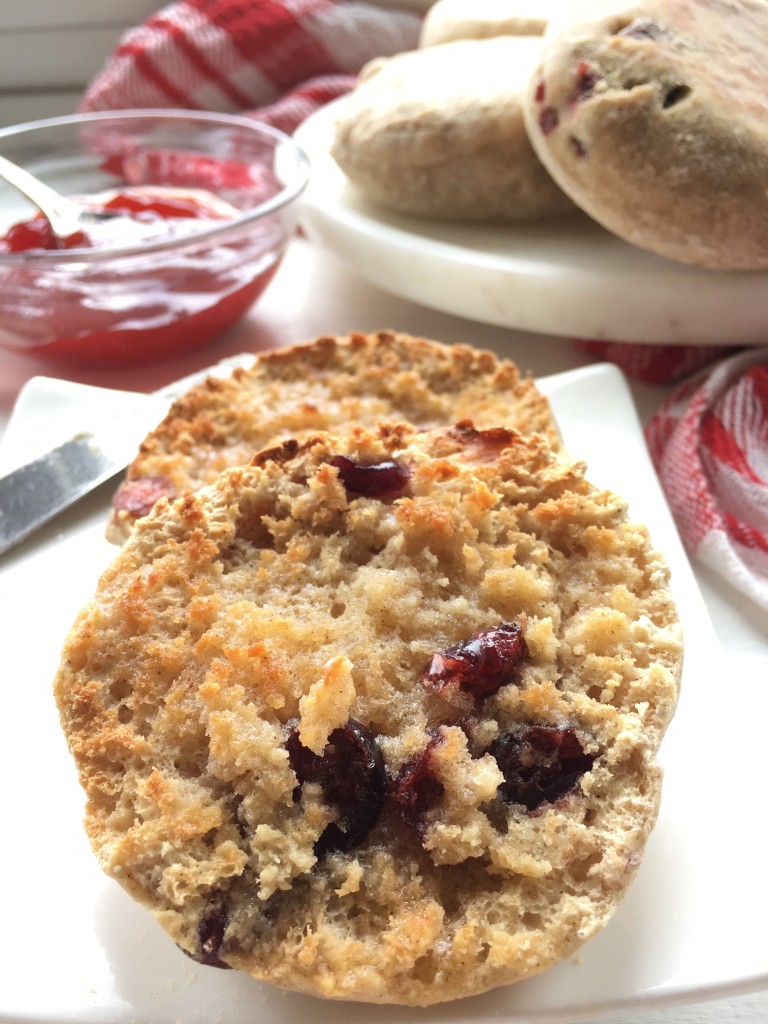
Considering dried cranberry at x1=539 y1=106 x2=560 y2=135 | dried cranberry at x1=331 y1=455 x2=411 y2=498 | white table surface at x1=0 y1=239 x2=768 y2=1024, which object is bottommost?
white table surface at x1=0 y1=239 x2=768 y2=1024

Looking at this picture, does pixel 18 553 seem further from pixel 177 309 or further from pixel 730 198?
pixel 730 198

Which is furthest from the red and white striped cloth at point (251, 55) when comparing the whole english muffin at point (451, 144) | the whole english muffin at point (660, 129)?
the whole english muffin at point (660, 129)

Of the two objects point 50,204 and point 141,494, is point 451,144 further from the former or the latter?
point 141,494

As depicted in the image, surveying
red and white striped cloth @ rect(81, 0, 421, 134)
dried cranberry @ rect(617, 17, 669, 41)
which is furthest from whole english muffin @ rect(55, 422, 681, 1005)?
red and white striped cloth @ rect(81, 0, 421, 134)

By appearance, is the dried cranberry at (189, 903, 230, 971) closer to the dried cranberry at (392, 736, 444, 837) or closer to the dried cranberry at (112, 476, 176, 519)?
the dried cranberry at (392, 736, 444, 837)

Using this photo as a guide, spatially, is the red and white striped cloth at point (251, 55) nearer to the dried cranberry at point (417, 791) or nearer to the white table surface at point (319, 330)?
the white table surface at point (319, 330)
